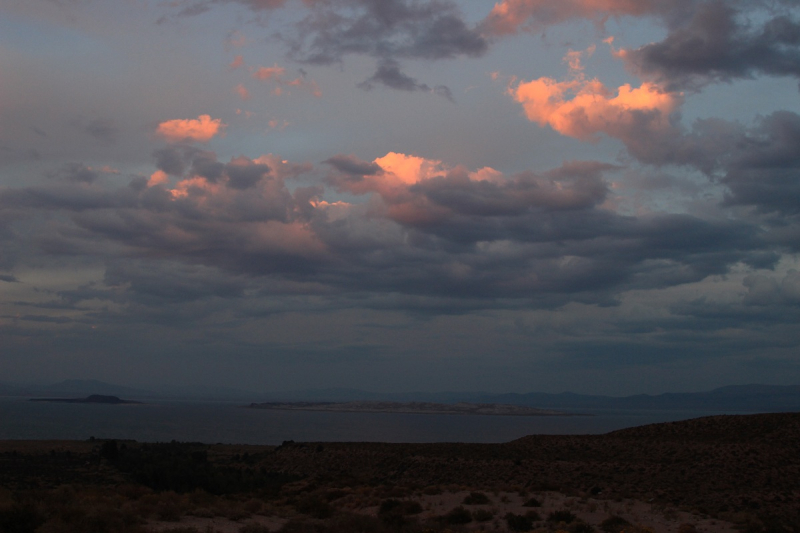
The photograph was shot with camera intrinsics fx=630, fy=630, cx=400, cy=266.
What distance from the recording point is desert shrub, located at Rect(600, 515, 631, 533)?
2001 cm

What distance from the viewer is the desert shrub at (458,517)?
869 inches

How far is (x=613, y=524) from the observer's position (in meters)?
20.5

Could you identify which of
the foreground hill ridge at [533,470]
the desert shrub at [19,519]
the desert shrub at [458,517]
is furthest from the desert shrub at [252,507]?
the desert shrub at [19,519]

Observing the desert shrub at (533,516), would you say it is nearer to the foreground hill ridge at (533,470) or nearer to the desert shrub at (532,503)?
the foreground hill ridge at (533,470)

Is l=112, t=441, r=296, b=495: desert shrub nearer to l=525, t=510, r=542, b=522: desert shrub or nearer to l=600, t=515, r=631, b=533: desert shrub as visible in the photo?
l=525, t=510, r=542, b=522: desert shrub

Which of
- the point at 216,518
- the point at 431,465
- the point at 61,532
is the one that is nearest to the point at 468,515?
the point at 216,518

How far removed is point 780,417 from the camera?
44000 millimetres

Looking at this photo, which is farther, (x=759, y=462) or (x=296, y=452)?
(x=296, y=452)

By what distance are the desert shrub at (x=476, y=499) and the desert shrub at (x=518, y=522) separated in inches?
132

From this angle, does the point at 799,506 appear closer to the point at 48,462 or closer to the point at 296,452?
the point at 296,452

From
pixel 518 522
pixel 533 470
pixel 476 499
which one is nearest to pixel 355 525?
pixel 518 522

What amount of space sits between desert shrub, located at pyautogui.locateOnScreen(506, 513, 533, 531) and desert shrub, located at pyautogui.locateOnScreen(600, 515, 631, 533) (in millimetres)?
2340

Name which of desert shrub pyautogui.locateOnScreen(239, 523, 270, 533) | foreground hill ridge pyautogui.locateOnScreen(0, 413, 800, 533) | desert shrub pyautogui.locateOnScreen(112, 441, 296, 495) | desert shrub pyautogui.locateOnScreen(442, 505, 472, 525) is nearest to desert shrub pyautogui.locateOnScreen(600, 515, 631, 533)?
foreground hill ridge pyautogui.locateOnScreen(0, 413, 800, 533)

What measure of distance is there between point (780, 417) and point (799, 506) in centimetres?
2072
